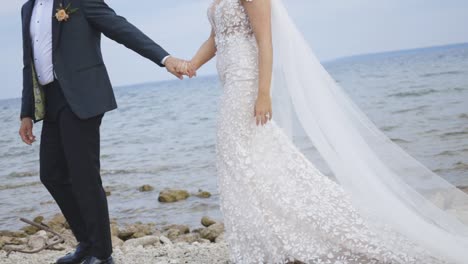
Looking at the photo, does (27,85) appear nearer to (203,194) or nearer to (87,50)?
(87,50)

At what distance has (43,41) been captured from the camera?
398 centimetres

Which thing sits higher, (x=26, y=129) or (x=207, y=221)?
(x=26, y=129)

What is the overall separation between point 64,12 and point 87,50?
27 cm

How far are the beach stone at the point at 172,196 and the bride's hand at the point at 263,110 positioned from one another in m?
5.04

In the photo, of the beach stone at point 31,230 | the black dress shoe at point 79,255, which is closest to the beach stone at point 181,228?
the beach stone at point 31,230

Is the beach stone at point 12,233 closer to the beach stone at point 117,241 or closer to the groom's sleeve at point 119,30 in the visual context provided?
the beach stone at point 117,241

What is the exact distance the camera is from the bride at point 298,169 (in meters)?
3.61

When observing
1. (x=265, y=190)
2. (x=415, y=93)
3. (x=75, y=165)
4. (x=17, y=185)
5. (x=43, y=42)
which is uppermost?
(x=43, y=42)

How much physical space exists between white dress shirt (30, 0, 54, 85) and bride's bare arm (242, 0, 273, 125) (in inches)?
51.1

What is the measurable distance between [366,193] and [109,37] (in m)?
1.90

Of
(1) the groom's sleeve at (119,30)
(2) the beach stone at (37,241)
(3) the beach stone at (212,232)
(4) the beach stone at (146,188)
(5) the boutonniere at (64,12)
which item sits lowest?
(4) the beach stone at (146,188)

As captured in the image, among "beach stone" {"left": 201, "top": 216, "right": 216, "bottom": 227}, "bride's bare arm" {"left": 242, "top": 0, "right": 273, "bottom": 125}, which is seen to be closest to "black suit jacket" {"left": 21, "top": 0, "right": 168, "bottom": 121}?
"bride's bare arm" {"left": 242, "top": 0, "right": 273, "bottom": 125}

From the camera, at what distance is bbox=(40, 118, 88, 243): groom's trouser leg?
13.5 ft

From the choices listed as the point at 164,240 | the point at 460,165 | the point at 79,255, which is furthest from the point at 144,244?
the point at 460,165
